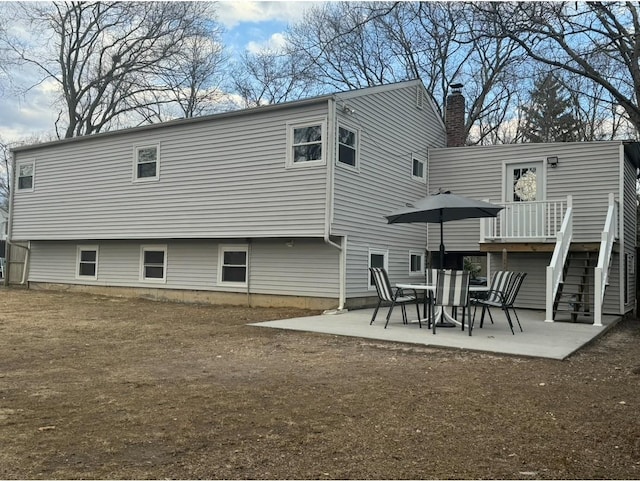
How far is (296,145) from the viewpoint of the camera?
1117 cm

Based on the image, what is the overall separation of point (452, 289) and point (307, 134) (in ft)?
16.4

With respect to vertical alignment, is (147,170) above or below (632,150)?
below

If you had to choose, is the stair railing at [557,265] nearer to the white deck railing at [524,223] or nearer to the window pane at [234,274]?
the white deck railing at [524,223]

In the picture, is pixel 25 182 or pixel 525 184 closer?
pixel 525 184

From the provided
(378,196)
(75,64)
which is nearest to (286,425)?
(378,196)

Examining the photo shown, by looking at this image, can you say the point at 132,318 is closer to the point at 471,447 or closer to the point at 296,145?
the point at 296,145

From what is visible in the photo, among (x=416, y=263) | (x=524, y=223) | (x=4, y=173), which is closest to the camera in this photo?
(x=524, y=223)

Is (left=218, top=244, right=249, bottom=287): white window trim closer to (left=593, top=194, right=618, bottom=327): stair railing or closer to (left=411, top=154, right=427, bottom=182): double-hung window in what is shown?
(left=411, top=154, right=427, bottom=182): double-hung window

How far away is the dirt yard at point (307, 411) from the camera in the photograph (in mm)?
2936

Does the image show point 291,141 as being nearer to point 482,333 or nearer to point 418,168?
point 418,168

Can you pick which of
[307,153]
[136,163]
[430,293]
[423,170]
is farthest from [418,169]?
[136,163]

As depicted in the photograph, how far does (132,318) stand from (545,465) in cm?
840

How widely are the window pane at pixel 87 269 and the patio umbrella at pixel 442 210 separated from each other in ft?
33.4

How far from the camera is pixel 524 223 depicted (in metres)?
11.4
